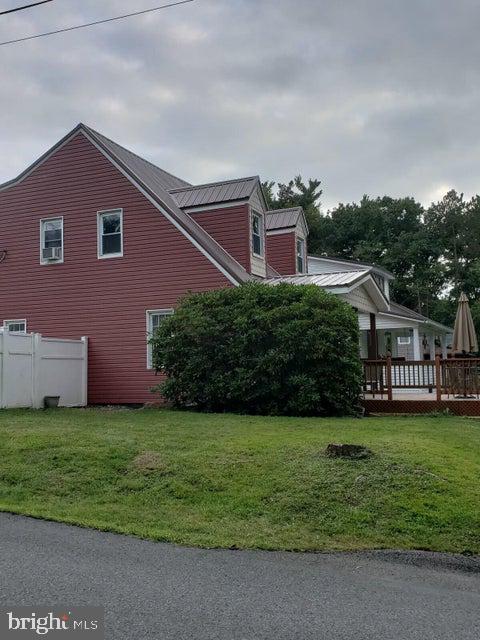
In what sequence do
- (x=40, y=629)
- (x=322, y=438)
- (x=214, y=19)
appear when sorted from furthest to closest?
1. (x=214, y=19)
2. (x=322, y=438)
3. (x=40, y=629)

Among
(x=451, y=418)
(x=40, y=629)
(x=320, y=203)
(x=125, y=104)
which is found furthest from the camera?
(x=320, y=203)

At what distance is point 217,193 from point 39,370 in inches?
275

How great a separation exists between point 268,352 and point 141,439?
4636mm

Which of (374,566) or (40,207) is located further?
(40,207)

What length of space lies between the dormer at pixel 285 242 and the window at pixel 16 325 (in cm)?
814

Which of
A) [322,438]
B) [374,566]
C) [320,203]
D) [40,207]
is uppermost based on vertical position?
[320,203]

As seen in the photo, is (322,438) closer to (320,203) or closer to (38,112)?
(38,112)

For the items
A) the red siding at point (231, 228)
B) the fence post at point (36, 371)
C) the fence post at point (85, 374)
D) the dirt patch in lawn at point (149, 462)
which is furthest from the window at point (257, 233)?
the dirt patch in lawn at point (149, 462)

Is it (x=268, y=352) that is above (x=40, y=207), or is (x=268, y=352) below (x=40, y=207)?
below

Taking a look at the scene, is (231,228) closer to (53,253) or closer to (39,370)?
(53,253)

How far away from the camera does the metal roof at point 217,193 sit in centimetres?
1712

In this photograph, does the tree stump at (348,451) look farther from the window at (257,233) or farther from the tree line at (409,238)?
the tree line at (409,238)

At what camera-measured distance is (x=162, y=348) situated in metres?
13.9

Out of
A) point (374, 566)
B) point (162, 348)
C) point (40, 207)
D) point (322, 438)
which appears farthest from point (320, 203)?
point (374, 566)
